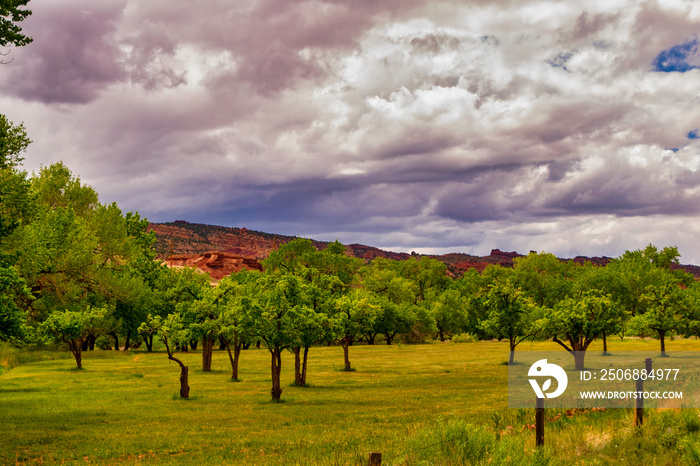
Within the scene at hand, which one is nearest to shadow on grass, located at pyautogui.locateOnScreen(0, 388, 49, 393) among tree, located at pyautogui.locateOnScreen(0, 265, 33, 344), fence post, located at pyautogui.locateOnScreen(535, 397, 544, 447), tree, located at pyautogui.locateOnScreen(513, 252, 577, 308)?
tree, located at pyautogui.locateOnScreen(0, 265, 33, 344)

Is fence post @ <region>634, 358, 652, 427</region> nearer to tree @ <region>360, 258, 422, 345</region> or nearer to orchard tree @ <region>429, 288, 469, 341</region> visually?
tree @ <region>360, 258, 422, 345</region>

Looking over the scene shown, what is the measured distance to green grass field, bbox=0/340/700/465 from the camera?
45.9ft

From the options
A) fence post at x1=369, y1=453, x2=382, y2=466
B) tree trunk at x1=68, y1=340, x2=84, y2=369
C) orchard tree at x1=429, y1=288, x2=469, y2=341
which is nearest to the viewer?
fence post at x1=369, y1=453, x2=382, y2=466

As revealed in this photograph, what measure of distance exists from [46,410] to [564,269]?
479 ft

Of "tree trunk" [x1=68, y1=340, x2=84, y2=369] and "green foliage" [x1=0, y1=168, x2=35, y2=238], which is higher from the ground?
"green foliage" [x1=0, y1=168, x2=35, y2=238]

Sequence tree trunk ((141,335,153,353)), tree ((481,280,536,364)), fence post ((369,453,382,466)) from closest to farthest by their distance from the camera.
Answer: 1. fence post ((369,453,382,466))
2. tree ((481,280,536,364))
3. tree trunk ((141,335,153,353))

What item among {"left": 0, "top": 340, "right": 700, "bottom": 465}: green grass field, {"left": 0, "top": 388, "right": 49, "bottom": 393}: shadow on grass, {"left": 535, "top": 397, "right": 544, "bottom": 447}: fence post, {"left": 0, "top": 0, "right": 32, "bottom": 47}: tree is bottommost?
{"left": 0, "top": 388, "right": 49, "bottom": 393}: shadow on grass

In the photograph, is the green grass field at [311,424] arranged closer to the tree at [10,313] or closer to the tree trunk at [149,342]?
the tree at [10,313]

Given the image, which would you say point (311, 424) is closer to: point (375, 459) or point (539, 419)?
point (539, 419)

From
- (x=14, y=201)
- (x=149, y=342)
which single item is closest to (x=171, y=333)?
(x=14, y=201)

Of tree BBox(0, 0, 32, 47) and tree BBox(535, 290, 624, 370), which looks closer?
tree BBox(0, 0, 32, 47)

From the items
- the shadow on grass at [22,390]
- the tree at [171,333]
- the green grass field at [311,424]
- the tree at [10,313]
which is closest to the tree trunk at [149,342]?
the green grass field at [311,424]

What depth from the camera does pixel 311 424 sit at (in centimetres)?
2458

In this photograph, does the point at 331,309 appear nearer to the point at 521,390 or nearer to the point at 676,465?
the point at 521,390
